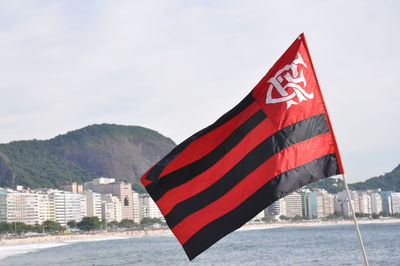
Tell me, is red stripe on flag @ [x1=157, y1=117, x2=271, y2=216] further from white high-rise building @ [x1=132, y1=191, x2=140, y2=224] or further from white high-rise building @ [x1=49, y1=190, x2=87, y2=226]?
white high-rise building @ [x1=132, y1=191, x2=140, y2=224]

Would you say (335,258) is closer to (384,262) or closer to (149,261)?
(384,262)

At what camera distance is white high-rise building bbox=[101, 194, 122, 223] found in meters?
169

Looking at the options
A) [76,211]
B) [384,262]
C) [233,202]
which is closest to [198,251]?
[233,202]

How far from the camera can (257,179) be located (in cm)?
518

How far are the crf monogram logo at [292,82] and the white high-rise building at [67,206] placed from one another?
498 ft

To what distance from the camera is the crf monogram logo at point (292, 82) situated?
16.4 feet

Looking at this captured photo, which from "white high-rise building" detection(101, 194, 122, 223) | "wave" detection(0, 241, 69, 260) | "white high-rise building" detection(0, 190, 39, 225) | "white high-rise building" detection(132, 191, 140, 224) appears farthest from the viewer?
"white high-rise building" detection(132, 191, 140, 224)

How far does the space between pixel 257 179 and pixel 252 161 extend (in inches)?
5.9

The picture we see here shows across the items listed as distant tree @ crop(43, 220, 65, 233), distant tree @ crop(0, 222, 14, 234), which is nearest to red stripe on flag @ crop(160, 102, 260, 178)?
distant tree @ crop(0, 222, 14, 234)

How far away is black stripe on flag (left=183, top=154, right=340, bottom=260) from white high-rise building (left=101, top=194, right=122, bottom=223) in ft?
534

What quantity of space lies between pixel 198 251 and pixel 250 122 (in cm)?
100

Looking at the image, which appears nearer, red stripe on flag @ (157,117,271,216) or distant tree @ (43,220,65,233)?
red stripe on flag @ (157,117,271,216)

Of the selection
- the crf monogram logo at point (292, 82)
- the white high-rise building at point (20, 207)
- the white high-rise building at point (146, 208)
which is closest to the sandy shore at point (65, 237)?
the white high-rise building at point (20, 207)

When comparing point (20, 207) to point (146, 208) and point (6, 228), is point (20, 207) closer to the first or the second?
point (6, 228)
